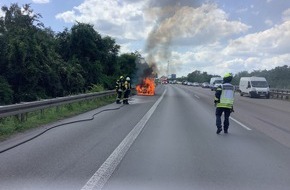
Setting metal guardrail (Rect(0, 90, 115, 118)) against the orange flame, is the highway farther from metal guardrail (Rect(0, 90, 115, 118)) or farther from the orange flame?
the orange flame

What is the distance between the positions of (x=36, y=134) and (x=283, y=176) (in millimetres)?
6959

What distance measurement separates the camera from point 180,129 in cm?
1309

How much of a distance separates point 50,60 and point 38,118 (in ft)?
53.7

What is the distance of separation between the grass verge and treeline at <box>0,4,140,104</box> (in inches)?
254

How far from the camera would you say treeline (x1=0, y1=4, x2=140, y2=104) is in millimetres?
27109

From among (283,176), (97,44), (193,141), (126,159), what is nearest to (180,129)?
(193,141)

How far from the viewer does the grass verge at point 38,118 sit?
11.9 m

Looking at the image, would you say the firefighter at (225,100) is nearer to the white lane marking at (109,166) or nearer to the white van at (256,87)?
the white lane marking at (109,166)

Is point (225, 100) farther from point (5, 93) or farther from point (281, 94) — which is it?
point (281, 94)

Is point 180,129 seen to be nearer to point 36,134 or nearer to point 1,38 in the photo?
point 36,134

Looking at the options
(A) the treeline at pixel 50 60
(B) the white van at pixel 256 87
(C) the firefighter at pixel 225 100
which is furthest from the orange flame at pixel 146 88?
(C) the firefighter at pixel 225 100

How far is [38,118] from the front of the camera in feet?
49.6

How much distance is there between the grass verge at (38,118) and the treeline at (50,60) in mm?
6446

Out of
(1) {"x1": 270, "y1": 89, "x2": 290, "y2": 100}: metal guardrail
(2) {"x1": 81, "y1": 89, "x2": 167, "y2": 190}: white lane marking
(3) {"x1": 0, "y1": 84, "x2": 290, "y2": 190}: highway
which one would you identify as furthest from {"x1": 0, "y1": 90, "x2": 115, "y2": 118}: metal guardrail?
(1) {"x1": 270, "y1": 89, "x2": 290, "y2": 100}: metal guardrail
